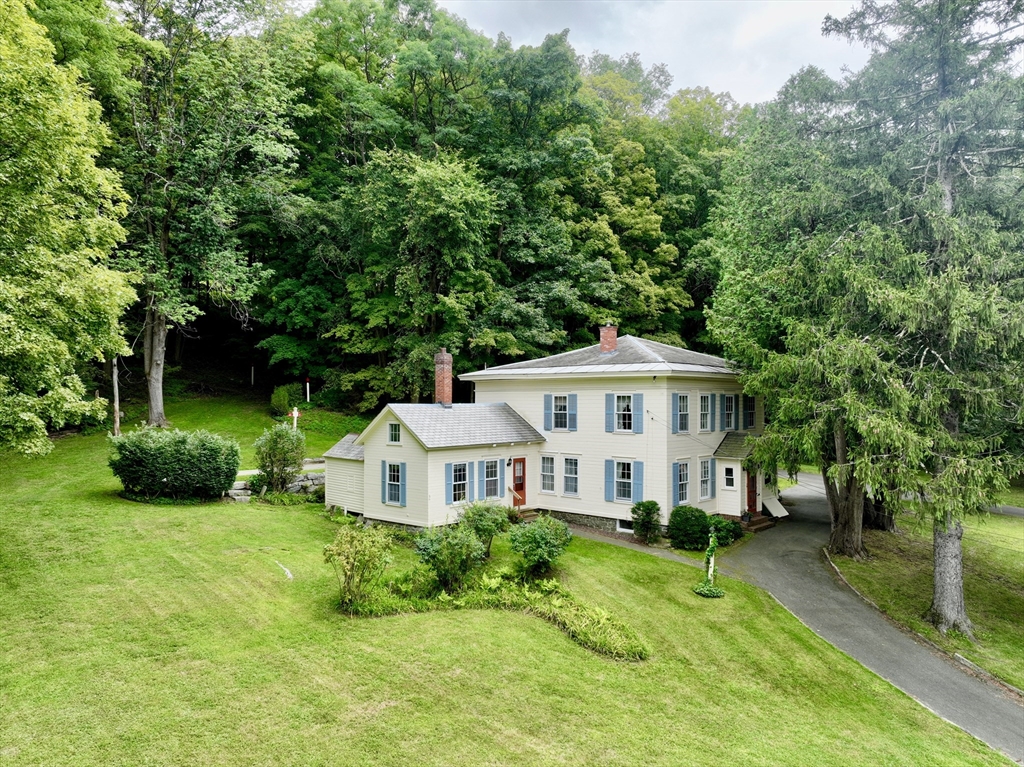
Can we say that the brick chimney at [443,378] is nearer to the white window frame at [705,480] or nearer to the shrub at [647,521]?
the shrub at [647,521]

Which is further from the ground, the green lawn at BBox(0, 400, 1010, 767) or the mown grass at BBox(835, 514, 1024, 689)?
the green lawn at BBox(0, 400, 1010, 767)

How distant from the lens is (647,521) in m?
17.9

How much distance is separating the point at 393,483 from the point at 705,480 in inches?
419

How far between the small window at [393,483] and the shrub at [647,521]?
7.34 metres

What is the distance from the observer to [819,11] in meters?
15.0

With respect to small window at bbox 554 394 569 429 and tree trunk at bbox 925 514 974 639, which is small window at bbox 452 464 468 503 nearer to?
small window at bbox 554 394 569 429

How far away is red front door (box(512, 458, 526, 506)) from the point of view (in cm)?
1994

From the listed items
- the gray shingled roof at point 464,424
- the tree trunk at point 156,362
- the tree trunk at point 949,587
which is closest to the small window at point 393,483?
the gray shingled roof at point 464,424

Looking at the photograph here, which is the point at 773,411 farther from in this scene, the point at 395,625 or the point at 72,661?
the point at 72,661

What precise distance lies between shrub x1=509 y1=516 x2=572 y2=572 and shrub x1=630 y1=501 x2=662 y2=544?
5.02 meters

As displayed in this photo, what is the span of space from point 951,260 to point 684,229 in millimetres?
22869

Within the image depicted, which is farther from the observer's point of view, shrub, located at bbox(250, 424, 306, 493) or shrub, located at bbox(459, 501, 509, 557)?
shrub, located at bbox(250, 424, 306, 493)

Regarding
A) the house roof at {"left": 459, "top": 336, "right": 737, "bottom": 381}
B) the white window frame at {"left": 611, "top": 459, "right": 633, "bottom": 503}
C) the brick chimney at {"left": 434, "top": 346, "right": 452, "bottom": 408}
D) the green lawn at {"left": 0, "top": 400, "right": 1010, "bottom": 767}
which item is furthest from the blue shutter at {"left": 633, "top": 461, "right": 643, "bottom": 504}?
the brick chimney at {"left": 434, "top": 346, "right": 452, "bottom": 408}

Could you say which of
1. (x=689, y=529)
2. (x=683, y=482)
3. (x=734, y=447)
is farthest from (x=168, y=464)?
(x=734, y=447)
